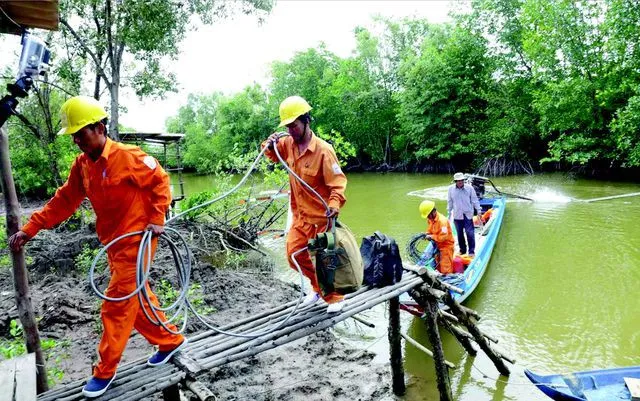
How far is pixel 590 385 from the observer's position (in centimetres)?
371

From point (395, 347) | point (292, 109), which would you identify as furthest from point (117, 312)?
point (395, 347)

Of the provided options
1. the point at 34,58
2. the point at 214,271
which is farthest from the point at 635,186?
the point at 34,58

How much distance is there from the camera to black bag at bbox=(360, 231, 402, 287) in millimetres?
4230

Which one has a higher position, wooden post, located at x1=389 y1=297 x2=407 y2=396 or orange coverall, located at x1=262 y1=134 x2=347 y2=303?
orange coverall, located at x1=262 y1=134 x2=347 y2=303

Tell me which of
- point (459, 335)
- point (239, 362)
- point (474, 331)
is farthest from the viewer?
point (459, 335)

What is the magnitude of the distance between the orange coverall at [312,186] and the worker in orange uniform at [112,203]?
3.76 feet

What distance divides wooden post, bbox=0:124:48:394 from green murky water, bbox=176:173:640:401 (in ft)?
11.5

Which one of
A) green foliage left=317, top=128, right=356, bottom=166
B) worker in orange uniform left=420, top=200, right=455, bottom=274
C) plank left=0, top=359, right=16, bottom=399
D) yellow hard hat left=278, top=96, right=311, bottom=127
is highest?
yellow hard hat left=278, top=96, right=311, bottom=127

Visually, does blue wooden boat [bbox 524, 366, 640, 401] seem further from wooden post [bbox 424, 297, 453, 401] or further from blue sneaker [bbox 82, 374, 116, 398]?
blue sneaker [bbox 82, 374, 116, 398]

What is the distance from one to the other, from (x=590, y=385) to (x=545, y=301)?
11.1ft

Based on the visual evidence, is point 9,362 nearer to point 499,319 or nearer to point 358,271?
point 358,271

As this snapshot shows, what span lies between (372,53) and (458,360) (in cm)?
3004

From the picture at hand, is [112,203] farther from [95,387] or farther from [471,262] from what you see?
[471,262]

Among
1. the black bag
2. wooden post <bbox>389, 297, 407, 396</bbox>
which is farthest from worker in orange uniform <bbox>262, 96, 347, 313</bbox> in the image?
wooden post <bbox>389, 297, 407, 396</bbox>
